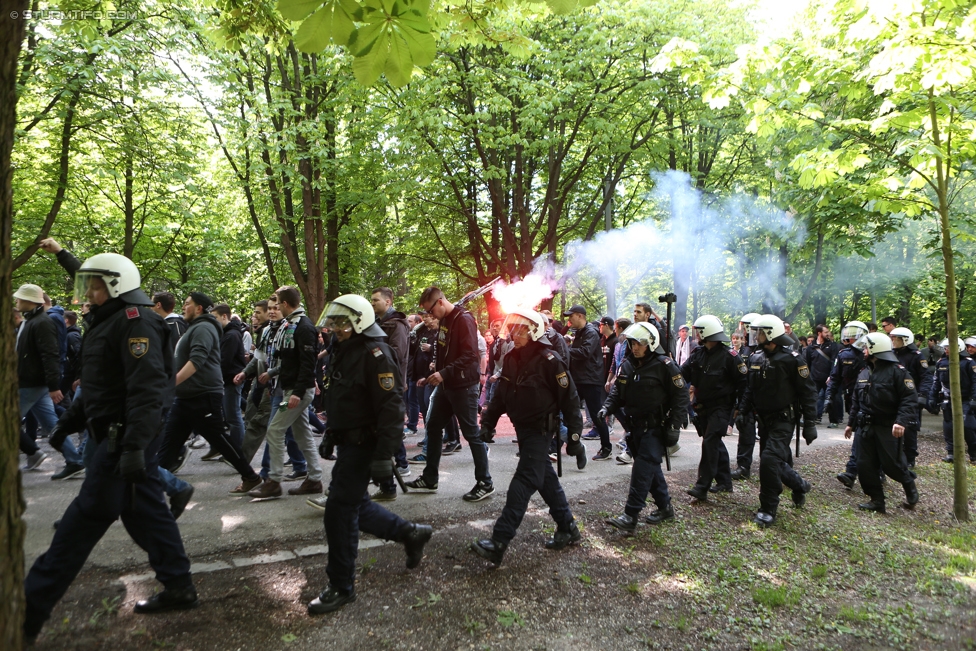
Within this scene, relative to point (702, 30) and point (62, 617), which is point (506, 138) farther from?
point (62, 617)

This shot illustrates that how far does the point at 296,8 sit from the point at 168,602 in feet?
10.9

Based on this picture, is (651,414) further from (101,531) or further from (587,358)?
(101,531)

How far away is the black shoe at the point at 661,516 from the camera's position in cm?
583

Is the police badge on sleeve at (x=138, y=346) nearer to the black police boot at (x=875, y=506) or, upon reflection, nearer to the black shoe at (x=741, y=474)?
the black shoe at (x=741, y=474)

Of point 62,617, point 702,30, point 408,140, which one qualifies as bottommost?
point 62,617

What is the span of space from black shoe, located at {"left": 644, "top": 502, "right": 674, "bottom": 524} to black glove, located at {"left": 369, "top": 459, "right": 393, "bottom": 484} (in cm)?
301

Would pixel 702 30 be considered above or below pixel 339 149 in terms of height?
above

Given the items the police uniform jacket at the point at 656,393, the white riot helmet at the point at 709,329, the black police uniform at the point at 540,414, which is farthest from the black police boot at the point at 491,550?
the white riot helmet at the point at 709,329

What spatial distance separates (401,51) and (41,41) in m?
10.6

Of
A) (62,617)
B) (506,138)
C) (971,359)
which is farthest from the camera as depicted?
(506,138)

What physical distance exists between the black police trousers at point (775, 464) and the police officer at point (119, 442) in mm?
5152

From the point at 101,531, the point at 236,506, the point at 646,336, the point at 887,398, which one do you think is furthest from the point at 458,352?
the point at 887,398

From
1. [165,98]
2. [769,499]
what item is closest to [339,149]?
[165,98]

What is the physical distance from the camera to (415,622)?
371cm
